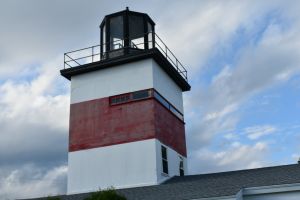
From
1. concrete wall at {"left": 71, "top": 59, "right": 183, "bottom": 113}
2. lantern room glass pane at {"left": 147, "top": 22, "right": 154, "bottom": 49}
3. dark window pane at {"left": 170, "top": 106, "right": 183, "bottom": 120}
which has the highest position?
lantern room glass pane at {"left": 147, "top": 22, "right": 154, "bottom": 49}

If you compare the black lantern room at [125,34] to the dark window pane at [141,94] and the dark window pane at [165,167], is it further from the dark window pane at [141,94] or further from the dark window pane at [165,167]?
the dark window pane at [165,167]

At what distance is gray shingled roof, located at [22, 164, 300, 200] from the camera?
666 inches

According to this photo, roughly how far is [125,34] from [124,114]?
4.53m

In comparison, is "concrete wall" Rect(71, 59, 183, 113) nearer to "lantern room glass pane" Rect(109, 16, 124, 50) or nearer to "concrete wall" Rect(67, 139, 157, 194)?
"lantern room glass pane" Rect(109, 16, 124, 50)

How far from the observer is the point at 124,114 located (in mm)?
23406

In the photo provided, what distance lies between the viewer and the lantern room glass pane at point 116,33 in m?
25.1

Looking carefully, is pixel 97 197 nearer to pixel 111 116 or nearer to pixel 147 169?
pixel 147 169

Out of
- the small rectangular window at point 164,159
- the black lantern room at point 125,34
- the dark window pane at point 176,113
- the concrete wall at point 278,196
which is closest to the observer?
the concrete wall at point 278,196

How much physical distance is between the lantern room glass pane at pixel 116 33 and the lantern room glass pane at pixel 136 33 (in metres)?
0.50

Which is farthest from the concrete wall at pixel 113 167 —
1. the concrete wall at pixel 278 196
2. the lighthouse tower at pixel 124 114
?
the concrete wall at pixel 278 196

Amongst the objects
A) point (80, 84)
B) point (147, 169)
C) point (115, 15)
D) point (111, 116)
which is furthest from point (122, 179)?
point (115, 15)

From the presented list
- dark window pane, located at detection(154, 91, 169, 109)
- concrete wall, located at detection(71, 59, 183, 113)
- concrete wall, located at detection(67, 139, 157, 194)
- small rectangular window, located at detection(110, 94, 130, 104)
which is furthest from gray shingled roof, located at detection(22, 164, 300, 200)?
concrete wall, located at detection(71, 59, 183, 113)

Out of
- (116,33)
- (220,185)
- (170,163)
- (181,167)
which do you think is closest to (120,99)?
(116,33)

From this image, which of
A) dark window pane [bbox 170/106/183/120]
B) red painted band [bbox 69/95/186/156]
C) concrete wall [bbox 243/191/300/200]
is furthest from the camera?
dark window pane [bbox 170/106/183/120]
